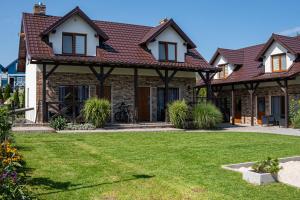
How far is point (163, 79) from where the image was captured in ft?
69.3

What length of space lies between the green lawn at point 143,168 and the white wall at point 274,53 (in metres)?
11.5

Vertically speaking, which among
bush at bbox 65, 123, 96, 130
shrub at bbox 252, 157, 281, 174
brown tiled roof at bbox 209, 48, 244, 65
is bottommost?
shrub at bbox 252, 157, 281, 174

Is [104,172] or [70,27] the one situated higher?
[70,27]

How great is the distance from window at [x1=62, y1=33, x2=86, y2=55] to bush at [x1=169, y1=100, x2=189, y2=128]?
591cm

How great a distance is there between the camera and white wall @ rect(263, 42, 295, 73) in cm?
2313

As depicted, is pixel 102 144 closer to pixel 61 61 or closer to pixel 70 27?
pixel 61 61

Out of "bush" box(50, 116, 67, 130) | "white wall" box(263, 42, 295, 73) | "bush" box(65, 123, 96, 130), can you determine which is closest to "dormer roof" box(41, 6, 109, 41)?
"bush" box(50, 116, 67, 130)

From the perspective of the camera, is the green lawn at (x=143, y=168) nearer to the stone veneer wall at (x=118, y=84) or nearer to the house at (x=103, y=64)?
the house at (x=103, y=64)

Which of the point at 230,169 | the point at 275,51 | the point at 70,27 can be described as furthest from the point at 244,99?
the point at 230,169

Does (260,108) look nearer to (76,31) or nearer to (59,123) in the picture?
(76,31)

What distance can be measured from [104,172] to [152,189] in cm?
169

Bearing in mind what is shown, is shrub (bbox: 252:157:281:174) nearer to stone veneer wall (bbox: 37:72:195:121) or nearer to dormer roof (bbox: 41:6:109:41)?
stone veneer wall (bbox: 37:72:195:121)

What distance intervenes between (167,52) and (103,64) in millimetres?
5004

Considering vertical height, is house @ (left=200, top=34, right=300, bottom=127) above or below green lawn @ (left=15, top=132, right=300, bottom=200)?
above
